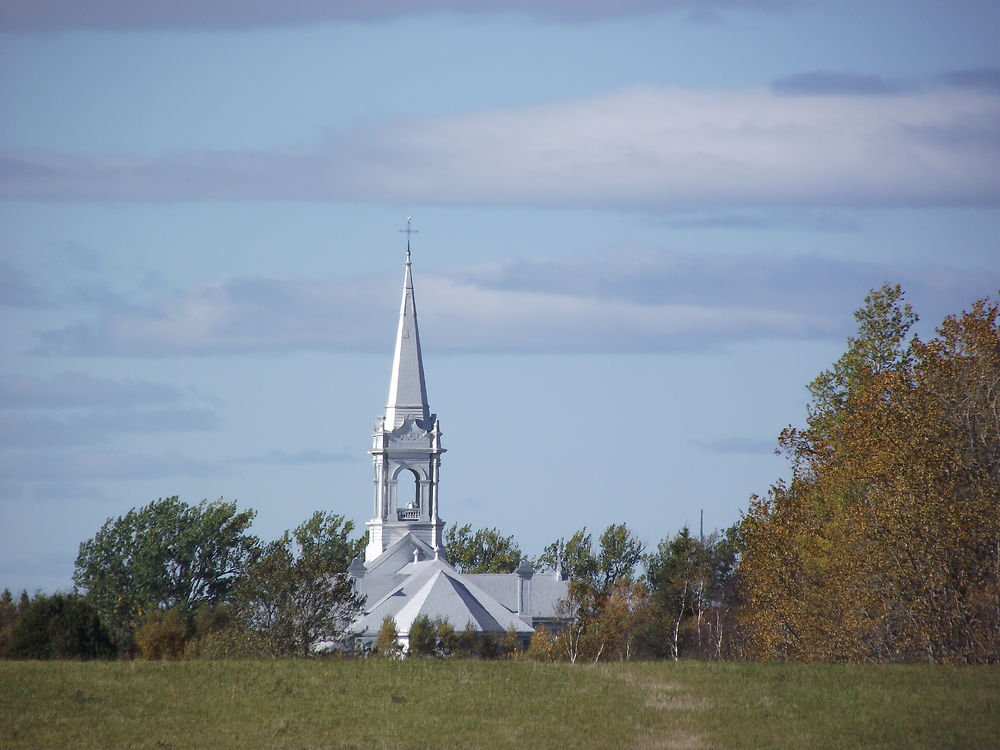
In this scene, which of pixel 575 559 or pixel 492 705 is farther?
pixel 575 559

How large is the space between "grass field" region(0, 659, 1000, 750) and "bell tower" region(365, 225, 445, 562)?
65.4 meters

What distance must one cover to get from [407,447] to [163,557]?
15.5 metres

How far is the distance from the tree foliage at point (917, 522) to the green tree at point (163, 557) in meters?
56.0

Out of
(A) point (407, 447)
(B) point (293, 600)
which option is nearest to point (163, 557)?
(A) point (407, 447)

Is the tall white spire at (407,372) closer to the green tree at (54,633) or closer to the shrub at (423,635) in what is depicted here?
the shrub at (423,635)

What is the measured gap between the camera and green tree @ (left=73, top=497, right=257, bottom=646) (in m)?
100

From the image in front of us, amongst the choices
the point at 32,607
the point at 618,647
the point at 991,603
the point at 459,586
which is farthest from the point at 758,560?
the point at 459,586

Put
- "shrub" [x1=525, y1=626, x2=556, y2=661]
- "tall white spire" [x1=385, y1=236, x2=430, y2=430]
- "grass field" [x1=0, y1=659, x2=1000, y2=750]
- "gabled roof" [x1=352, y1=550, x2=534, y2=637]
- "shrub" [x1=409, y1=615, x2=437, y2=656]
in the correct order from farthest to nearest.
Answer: "tall white spire" [x1=385, y1=236, x2=430, y2=430], "gabled roof" [x1=352, y1=550, x2=534, y2=637], "shrub" [x1=525, y1=626, x2=556, y2=661], "shrub" [x1=409, y1=615, x2=437, y2=656], "grass field" [x1=0, y1=659, x2=1000, y2=750]

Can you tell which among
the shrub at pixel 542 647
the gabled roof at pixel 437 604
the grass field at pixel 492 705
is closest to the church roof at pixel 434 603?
the gabled roof at pixel 437 604

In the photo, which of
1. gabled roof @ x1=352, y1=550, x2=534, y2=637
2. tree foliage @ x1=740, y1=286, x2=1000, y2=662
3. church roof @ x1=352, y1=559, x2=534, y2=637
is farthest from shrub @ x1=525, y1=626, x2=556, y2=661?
tree foliage @ x1=740, y1=286, x2=1000, y2=662

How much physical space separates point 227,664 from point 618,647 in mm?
51685

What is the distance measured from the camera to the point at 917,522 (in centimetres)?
4575

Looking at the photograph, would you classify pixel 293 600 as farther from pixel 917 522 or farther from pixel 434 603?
pixel 434 603

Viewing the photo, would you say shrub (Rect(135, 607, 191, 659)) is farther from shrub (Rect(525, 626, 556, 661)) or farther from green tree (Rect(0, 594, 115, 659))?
green tree (Rect(0, 594, 115, 659))
